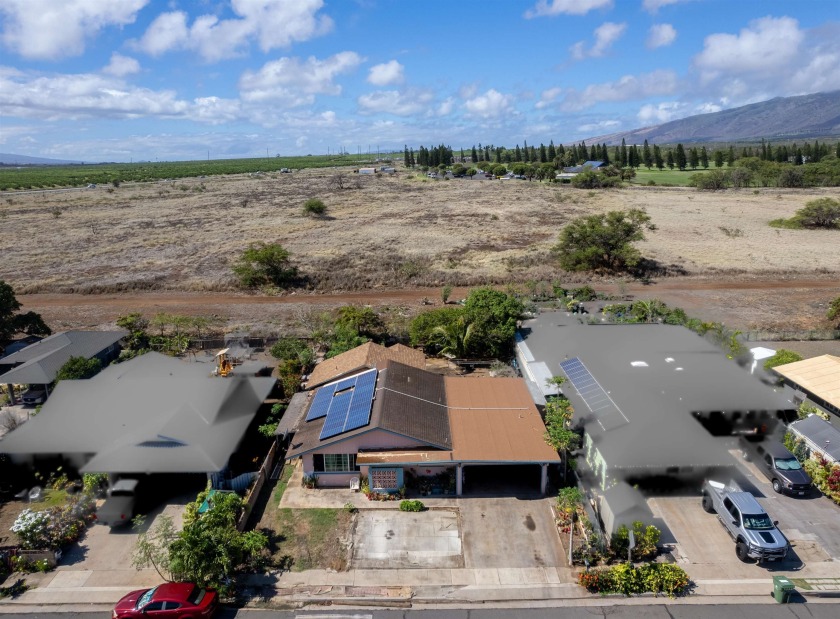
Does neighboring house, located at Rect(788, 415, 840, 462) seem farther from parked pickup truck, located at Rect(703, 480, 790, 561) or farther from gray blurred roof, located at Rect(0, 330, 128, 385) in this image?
gray blurred roof, located at Rect(0, 330, 128, 385)

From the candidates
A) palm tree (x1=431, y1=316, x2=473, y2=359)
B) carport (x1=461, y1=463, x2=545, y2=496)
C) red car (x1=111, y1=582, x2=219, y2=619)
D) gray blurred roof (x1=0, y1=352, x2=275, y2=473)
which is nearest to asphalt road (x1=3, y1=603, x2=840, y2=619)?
red car (x1=111, y1=582, x2=219, y2=619)

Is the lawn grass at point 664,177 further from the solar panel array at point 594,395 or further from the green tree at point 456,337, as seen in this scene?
the solar panel array at point 594,395

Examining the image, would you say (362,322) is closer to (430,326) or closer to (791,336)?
(430,326)

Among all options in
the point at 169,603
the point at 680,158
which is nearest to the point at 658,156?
the point at 680,158

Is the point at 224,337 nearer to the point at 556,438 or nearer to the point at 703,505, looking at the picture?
the point at 556,438

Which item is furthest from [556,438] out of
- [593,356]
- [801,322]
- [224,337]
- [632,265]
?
[632,265]

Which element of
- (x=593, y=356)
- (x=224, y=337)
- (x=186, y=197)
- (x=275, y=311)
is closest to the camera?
(x=593, y=356)
